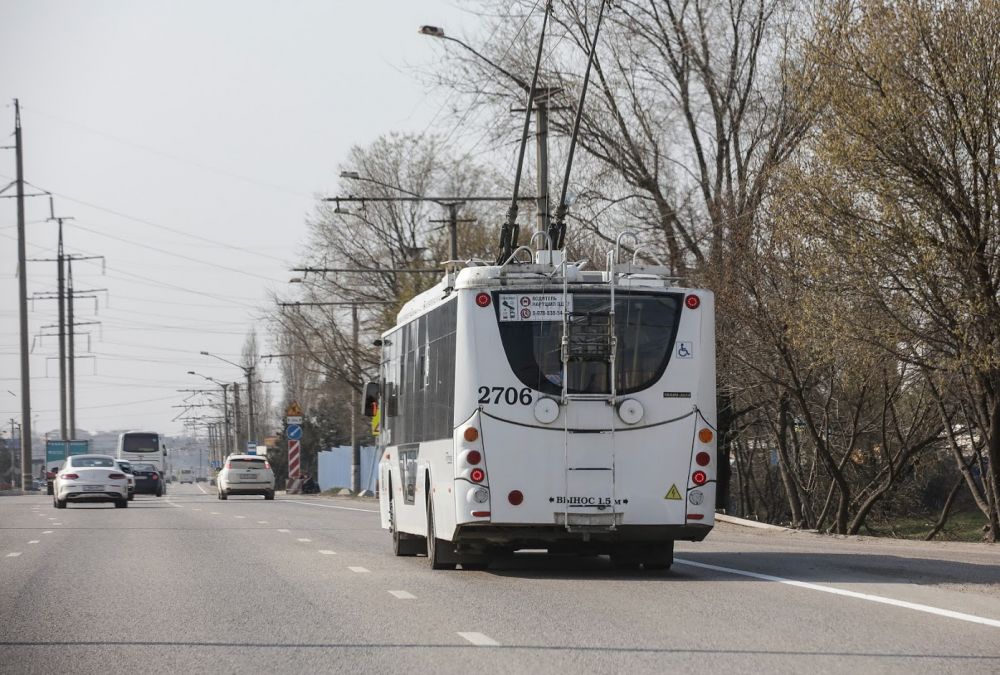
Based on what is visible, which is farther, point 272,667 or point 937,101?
point 937,101

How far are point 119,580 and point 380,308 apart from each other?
143ft

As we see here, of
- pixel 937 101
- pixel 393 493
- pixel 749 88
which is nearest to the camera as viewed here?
pixel 393 493

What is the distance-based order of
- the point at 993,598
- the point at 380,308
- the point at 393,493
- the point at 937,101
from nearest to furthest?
the point at 993,598
the point at 393,493
the point at 937,101
the point at 380,308

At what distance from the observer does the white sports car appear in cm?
3953

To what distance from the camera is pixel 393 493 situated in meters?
18.9

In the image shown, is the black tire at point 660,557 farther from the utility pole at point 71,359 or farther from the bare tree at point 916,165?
the utility pole at point 71,359

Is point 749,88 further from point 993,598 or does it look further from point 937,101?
point 993,598

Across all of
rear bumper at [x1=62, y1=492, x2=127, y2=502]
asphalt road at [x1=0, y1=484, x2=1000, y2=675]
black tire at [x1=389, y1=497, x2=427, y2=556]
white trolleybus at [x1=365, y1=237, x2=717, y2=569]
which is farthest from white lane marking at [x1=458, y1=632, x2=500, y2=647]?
rear bumper at [x1=62, y1=492, x2=127, y2=502]

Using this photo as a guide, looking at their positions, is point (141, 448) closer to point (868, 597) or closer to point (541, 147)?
point (541, 147)

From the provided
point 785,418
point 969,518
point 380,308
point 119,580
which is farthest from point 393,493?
point 380,308

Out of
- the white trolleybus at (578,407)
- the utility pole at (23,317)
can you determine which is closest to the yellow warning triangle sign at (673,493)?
the white trolleybus at (578,407)

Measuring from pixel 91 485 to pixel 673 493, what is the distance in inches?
1113

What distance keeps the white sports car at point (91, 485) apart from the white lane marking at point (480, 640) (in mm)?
31166

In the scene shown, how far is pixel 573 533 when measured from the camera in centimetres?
1452
